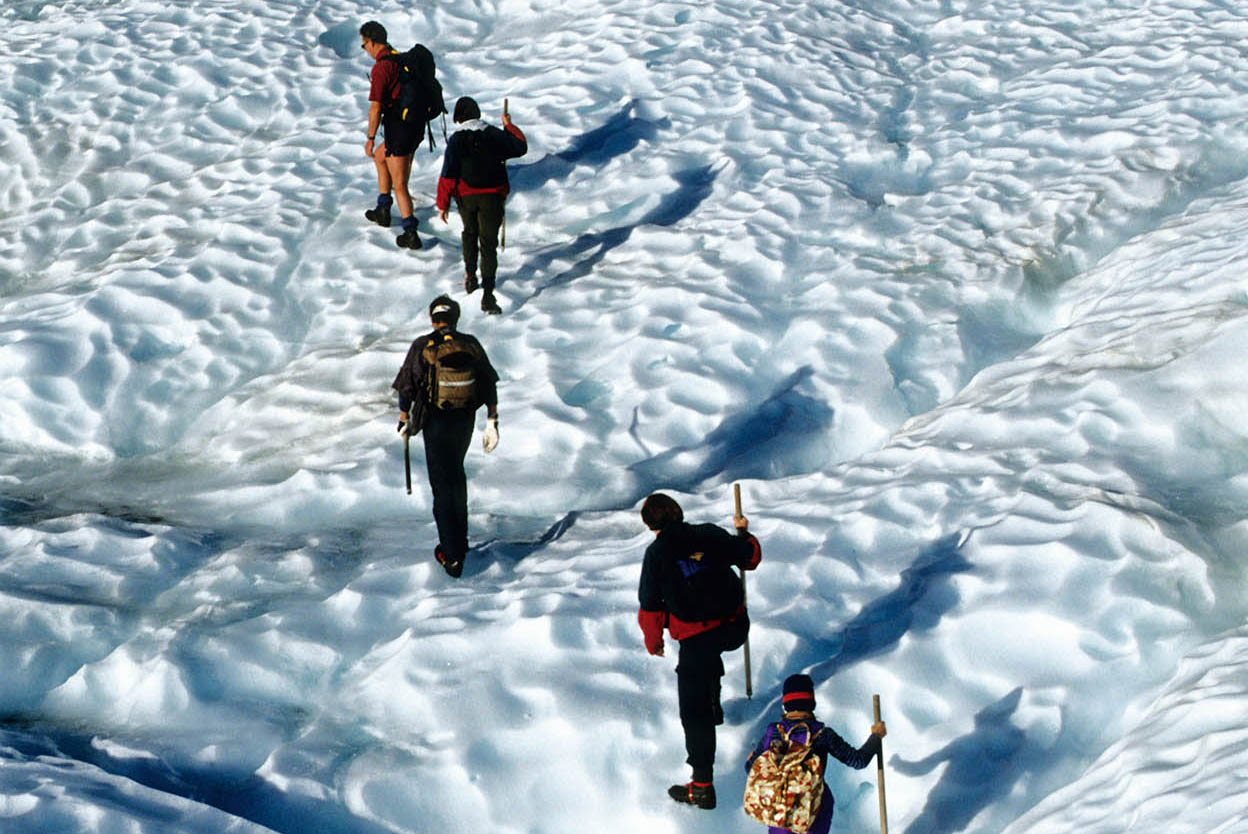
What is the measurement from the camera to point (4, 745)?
5895 mm

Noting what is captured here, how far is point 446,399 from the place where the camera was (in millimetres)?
7020

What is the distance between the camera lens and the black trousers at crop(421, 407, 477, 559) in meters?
7.13

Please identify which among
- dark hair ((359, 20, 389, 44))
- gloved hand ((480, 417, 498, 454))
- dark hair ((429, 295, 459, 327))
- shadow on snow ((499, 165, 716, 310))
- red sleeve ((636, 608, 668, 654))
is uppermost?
dark hair ((359, 20, 389, 44))

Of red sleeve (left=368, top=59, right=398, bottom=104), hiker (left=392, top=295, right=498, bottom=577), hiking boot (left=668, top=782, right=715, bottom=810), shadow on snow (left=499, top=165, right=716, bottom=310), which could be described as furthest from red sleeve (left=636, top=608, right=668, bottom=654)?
red sleeve (left=368, top=59, right=398, bottom=104)

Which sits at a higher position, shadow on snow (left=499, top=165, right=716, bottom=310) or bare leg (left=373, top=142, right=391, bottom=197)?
bare leg (left=373, top=142, right=391, bottom=197)

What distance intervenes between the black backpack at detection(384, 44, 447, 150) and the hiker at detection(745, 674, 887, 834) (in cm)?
731

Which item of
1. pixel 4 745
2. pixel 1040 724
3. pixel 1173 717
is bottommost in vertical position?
pixel 4 745

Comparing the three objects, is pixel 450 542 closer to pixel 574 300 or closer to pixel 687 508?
pixel 687 508

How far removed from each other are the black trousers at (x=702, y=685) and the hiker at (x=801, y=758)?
0.52 m

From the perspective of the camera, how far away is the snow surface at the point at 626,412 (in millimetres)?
5984

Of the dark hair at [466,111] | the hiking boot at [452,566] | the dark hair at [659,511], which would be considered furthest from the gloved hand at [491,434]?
the dark hair at [466,111]

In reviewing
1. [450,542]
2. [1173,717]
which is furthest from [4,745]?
[1173,717]

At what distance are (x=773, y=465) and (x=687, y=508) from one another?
0.97 metres

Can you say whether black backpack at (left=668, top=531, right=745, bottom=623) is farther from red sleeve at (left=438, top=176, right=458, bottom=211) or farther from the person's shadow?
red sleeve at (left=438, top=176, right=458, bottom=211)
